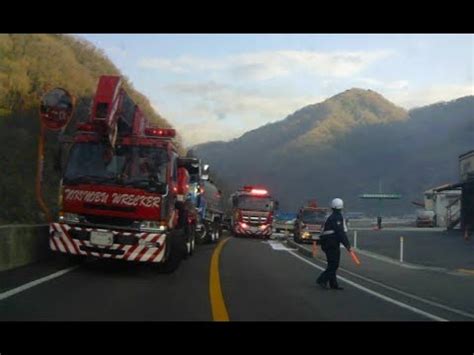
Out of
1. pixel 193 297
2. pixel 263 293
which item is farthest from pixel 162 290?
pixel 263 293

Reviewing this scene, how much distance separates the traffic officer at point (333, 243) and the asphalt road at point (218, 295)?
11.3 inches

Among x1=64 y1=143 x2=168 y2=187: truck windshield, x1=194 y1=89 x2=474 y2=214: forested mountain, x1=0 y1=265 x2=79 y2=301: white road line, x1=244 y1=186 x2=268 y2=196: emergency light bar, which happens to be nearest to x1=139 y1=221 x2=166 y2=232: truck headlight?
x1=64 y1=143 x2=168 y2=187: truck windshield

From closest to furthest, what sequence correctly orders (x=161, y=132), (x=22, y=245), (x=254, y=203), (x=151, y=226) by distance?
(x=151, y=226), (x=22, y=245), (x=161, y=132), (x=254, y=203)

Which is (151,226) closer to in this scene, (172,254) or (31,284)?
(172,254)

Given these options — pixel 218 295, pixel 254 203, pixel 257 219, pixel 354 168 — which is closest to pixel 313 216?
pixel 257 219

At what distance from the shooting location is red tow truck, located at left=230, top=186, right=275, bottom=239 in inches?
1474

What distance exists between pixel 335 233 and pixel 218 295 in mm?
3180

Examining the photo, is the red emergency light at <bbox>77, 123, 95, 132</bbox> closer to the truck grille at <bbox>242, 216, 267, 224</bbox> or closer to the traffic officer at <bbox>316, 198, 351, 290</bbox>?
→ the traffic officer at <bbox>316, 198, 351, 290</bbox>

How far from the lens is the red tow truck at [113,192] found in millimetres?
12656

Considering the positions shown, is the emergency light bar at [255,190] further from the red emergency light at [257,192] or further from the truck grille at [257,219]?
the truck grille at [257,219]

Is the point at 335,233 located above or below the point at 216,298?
above

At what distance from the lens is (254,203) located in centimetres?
3781

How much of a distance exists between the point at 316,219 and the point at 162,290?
2349cm
